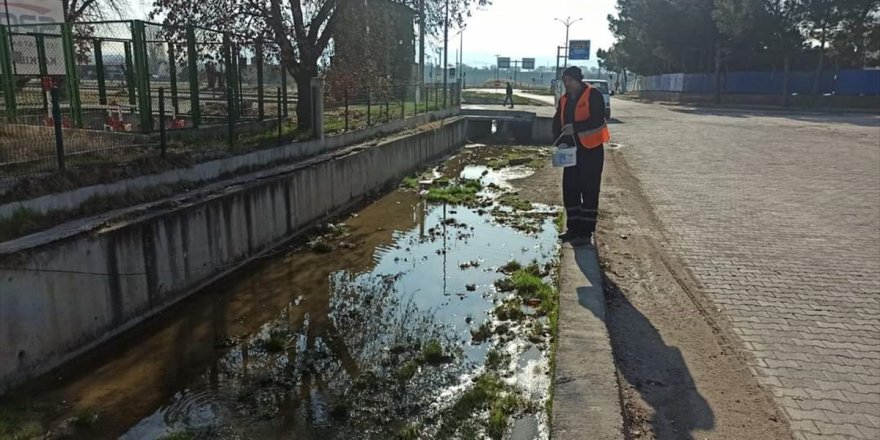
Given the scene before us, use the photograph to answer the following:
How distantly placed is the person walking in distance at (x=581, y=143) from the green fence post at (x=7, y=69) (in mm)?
8497

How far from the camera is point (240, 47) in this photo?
44.3ft

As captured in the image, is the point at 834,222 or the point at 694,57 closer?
the point at 834,222

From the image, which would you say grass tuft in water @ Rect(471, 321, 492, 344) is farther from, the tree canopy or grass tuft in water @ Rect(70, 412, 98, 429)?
the tree canopy

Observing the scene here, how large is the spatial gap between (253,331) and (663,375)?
162 inches

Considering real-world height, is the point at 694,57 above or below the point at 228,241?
above

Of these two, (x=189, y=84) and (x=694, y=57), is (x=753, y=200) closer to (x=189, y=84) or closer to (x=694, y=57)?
(x=189, y=84)

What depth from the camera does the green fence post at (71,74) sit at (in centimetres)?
1127

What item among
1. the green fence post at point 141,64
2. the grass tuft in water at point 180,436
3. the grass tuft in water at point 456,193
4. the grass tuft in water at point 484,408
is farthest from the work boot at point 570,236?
the green fence post at point 141,64

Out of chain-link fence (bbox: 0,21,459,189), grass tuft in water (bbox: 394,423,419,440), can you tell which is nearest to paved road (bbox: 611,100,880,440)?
grass tuft in water (bbox: 394,423,419,440)

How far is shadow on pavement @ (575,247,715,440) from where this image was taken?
13.8 feet

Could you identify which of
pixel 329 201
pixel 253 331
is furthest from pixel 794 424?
pixel 329 201

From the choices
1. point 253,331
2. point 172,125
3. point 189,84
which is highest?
point 189,84

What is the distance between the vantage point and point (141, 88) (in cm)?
1157

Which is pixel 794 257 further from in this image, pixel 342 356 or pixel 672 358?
pixel 342 356
